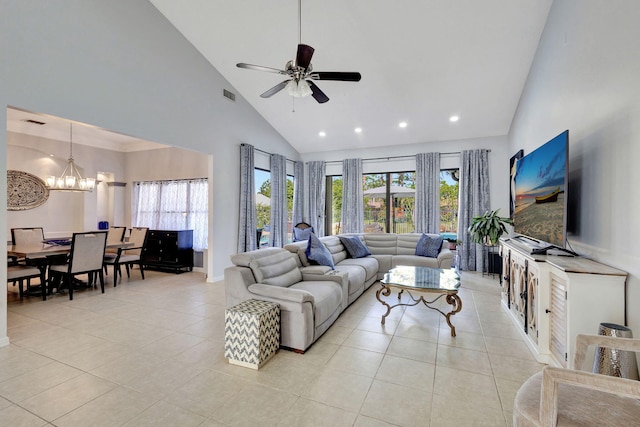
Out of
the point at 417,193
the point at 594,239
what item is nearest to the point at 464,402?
the point at 594,239

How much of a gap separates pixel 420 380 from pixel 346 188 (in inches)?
219

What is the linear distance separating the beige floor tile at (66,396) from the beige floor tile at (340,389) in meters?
1.52

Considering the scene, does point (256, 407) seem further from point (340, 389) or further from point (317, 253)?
point (317, 253)

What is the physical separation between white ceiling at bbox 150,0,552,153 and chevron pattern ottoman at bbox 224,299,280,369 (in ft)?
12.5

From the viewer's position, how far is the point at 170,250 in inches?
247

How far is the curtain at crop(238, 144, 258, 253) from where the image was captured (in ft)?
19.2

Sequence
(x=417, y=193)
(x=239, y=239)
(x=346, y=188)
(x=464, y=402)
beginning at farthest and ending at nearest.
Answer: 1. (x=346, y=188)
2. (x=417, y=193)
3. (x=239, y=239)
4. (x=464, y=402)

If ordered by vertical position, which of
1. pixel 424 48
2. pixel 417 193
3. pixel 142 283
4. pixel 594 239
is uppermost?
pixel 424 48

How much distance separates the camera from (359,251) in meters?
5.40

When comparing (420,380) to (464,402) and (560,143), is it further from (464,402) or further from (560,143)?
(560,143)

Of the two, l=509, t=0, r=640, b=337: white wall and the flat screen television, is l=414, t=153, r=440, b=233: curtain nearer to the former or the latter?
the flat screen television

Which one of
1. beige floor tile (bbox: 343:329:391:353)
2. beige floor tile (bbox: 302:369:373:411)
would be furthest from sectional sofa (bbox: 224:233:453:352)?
beige floor tile (bbox: 302:369:373:411)

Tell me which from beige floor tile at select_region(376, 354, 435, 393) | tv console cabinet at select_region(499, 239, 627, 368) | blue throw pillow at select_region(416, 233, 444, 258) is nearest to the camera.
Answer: tv console cabinet at select_region(499, 239, 627, 368)

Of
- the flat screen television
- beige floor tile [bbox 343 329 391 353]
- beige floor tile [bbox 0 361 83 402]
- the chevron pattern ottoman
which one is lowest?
beige floor tile [bbox 0 361 83 402]
